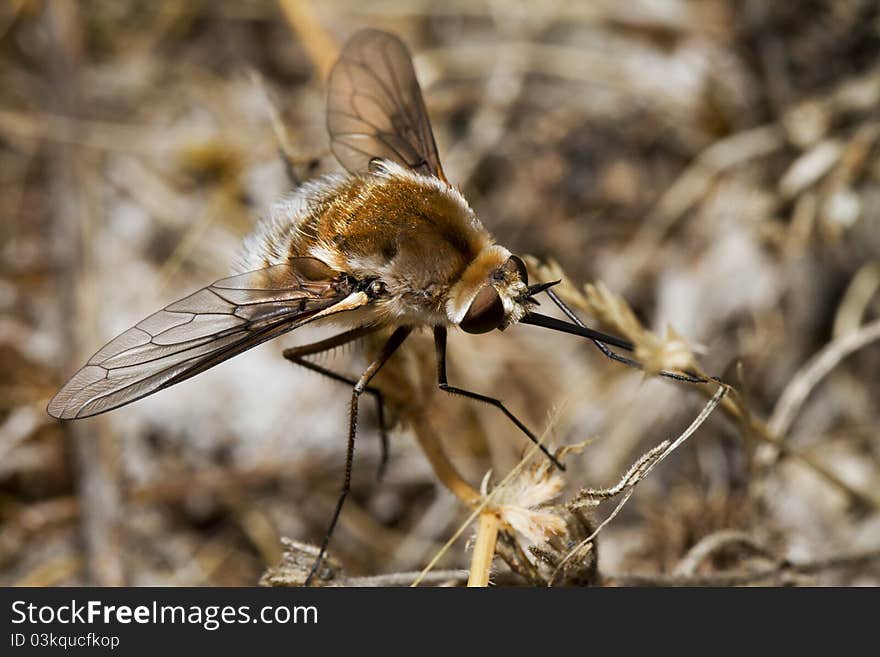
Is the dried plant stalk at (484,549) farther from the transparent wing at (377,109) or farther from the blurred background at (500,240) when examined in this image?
the transparent wing at (377,109)

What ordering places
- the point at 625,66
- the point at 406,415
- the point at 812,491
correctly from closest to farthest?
the point at 406,415 → the point at 812,491 → the point at 625,66

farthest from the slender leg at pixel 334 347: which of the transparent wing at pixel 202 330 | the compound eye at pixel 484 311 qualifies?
the compound eye at pixel 484 311

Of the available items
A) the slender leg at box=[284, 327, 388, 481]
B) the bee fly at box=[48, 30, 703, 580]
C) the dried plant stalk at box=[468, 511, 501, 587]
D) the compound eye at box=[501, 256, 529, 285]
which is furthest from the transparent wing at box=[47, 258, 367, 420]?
the dried plant stalk at box=[468, 511, 501, 587]

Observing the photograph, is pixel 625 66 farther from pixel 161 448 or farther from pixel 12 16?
pixel 12 16

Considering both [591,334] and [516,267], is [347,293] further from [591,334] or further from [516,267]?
[591,334]

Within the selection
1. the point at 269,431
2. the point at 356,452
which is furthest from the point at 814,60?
the point at 269,431

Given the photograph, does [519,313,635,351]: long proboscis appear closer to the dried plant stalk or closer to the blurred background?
the dried plant stalk

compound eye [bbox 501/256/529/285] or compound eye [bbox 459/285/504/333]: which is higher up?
compound eye [bbox 501/256/529/285]
